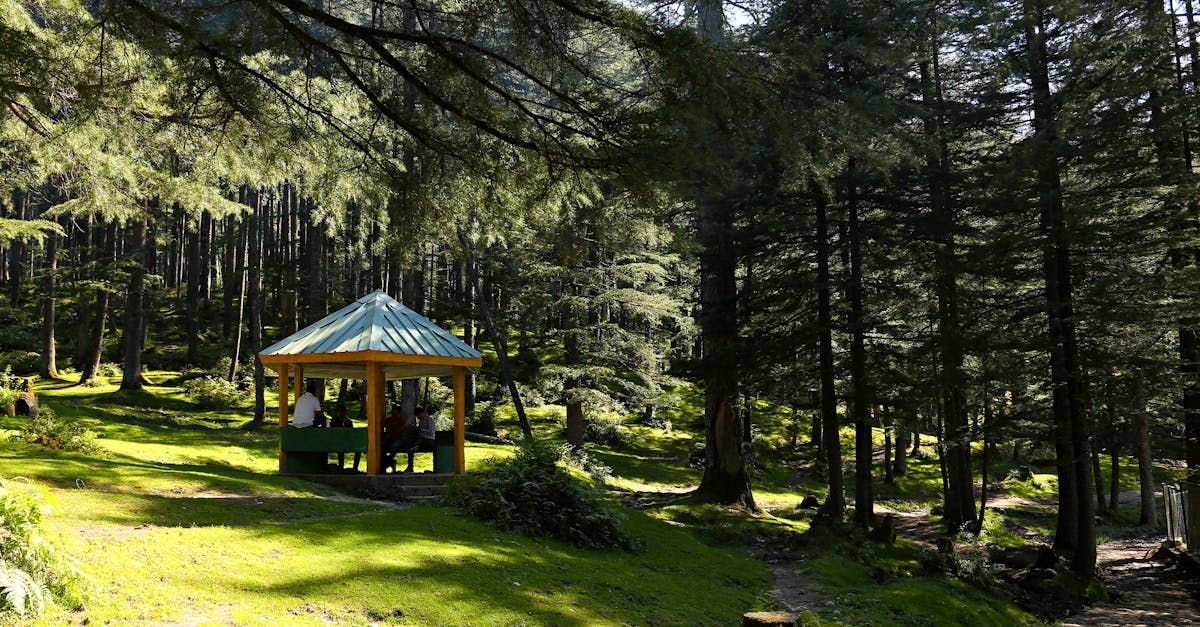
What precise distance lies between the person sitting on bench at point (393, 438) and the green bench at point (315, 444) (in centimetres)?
60

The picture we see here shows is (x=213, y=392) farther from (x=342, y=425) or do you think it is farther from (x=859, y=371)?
(x=859, y=371)

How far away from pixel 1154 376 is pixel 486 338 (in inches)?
1488

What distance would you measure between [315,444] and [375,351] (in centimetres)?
192

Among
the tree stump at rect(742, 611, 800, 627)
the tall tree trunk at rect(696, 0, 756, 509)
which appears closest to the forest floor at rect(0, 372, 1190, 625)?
the tall tree trunk at rect(696, 0, 756, 509)

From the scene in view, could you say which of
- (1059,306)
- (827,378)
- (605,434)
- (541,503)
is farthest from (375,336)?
(605,434)

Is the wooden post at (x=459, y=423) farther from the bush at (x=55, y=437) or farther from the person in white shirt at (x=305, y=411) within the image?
the bush at (x=55, y=437)

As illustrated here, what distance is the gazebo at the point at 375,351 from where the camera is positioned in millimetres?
13859

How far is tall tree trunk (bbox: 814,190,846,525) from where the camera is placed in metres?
16.4

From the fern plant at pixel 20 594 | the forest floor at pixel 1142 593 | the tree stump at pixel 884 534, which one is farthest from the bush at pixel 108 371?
the forest floor at pixel 1142 593

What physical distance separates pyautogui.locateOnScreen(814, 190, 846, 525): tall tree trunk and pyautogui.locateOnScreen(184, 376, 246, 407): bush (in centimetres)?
2039

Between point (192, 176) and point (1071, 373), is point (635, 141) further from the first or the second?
point (1071, 373)

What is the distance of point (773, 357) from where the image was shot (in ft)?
55.7

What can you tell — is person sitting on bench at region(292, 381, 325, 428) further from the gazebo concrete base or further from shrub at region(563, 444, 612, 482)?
shrub at region(563, 444, 612, 482)

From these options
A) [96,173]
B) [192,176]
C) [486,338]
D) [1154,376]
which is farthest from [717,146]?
[486,338]
